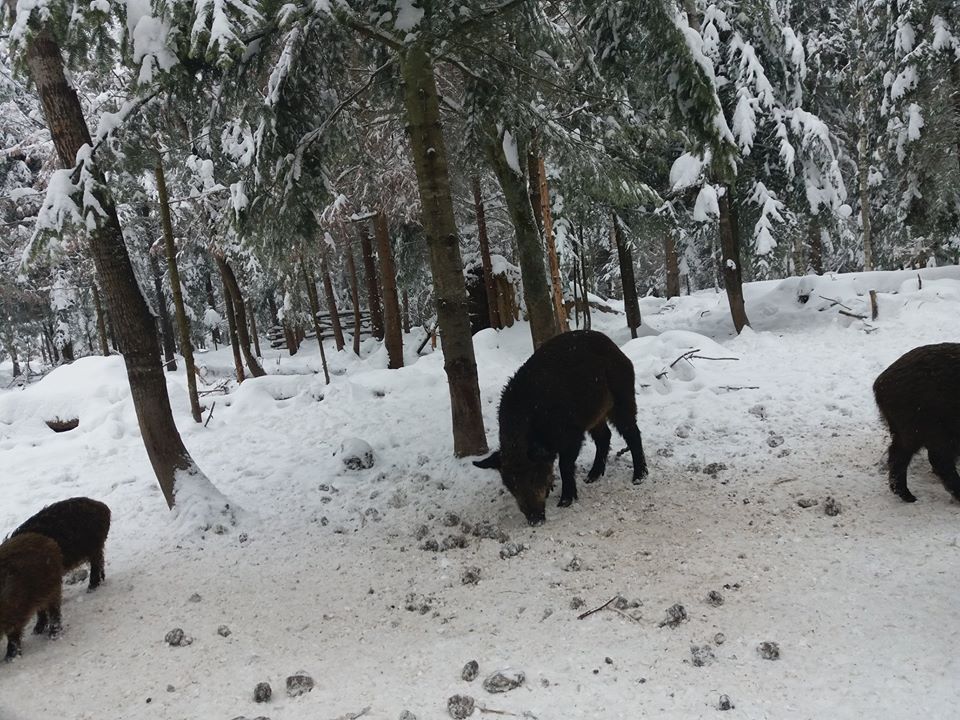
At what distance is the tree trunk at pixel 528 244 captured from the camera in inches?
355

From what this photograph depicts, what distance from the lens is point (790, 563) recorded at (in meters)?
4.49

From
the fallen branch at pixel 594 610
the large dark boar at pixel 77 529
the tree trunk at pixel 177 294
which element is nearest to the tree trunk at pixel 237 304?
the tree trunk at pixel 177 294

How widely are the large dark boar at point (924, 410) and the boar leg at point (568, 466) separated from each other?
9.33ft

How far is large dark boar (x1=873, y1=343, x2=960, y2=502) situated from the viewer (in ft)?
16.4

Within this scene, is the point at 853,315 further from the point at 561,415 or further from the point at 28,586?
the point at 28,586

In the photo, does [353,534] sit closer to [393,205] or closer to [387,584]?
[387,584]

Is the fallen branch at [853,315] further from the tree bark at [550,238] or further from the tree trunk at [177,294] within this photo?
the tree trunk at [177,294]

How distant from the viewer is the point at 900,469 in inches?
208

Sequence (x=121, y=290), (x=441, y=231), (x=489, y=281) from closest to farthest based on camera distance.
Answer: (x=121, y=290) → (x=441, y=231) → (x=489, y=281)

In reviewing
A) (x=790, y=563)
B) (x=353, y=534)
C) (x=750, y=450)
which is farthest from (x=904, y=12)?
(x=353, y=534)

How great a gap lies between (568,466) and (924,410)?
3.20 meters

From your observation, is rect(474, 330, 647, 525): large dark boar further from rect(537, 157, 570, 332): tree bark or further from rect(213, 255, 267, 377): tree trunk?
rect(213, 255, 267, 377): tree trunk

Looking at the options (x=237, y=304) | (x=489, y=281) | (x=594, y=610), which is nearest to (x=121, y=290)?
(x=594, y=610)

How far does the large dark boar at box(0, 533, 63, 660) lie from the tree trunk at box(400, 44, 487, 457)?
441 centimetres
